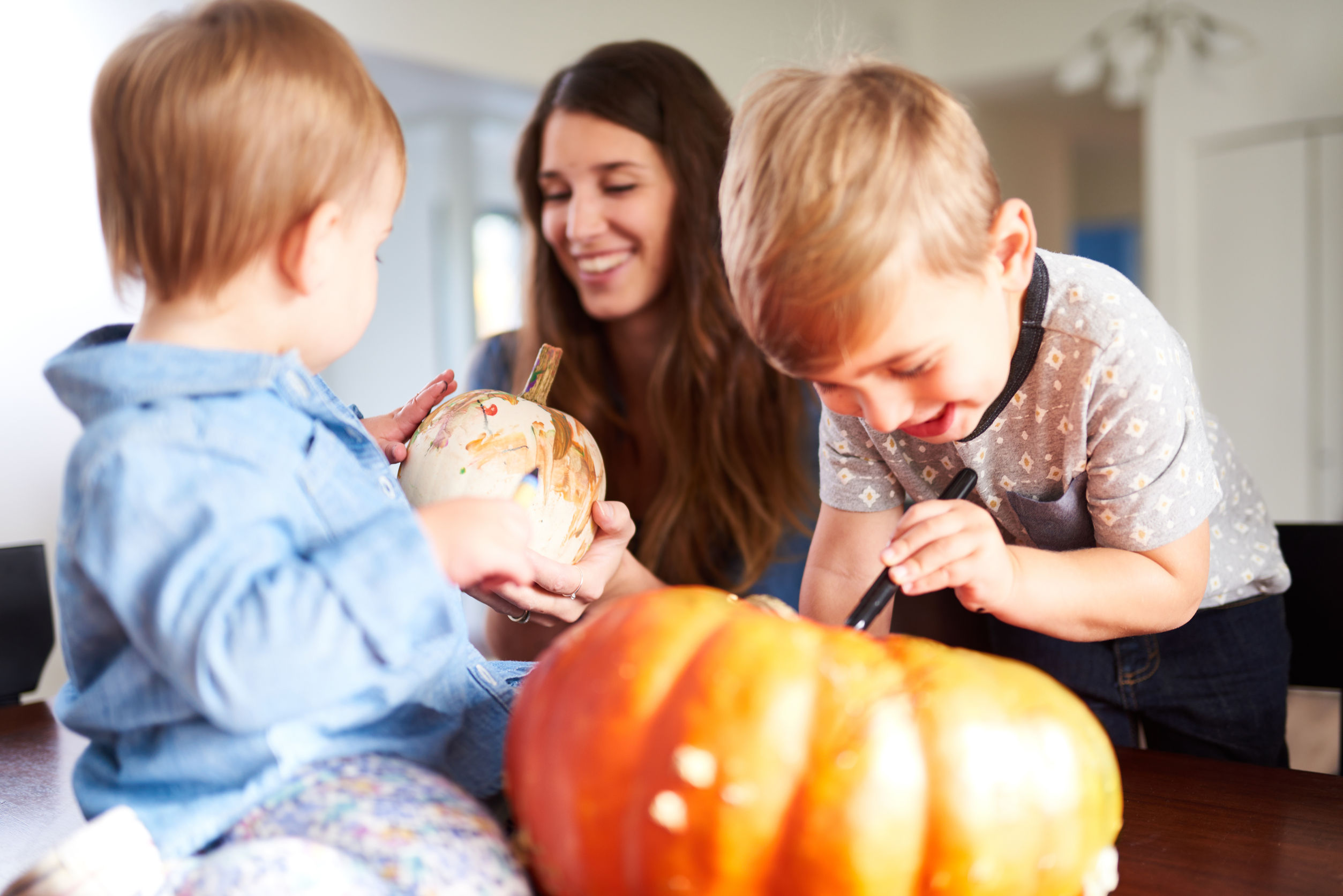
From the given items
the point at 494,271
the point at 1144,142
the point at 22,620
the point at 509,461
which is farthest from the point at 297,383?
the point at 1144,142

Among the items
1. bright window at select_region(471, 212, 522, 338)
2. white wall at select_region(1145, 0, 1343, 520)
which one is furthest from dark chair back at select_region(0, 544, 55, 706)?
white wall at select_region(1145, 0, 1343, 520)

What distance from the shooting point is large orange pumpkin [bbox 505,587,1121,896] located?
1.44 ft

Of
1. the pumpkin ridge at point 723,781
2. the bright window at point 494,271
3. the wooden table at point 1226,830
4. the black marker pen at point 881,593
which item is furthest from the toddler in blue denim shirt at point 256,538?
the bright window at point 494,271

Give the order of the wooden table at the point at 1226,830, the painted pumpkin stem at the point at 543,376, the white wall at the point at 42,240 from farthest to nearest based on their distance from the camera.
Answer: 1. the white wall at the point at 42,240
2. the painted pumpkin stem at the point at 543,376
3. the wooden table at the point at 1226,830

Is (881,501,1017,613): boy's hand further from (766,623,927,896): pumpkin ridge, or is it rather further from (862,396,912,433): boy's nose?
(766,623,927,896): pumpkin ridge

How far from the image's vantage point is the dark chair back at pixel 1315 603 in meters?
1.14

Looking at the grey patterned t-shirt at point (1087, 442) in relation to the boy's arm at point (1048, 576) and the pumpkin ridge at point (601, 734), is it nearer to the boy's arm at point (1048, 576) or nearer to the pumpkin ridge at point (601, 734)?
the boy's arm at point (1048, 576)

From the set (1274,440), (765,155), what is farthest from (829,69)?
(1274,440)

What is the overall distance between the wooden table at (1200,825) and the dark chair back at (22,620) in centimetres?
29

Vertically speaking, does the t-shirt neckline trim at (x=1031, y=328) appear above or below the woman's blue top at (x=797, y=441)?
above

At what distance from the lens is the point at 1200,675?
114 cm

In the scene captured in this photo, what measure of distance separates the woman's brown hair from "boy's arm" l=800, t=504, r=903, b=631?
0.42 m

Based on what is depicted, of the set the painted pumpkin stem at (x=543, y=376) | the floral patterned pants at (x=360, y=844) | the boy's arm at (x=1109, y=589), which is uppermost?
the painted pumpkin stem at (x=543, y=376)

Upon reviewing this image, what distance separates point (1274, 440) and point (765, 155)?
14.7ft
